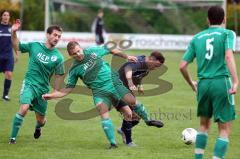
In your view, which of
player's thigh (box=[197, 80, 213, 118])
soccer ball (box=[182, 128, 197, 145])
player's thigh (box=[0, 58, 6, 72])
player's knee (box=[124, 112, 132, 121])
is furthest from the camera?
player's thigh (box=[0, 58, 6, 72])

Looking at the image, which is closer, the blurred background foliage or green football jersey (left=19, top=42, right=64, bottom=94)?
green football jersey (left=19, top=42, right=64, bottom=94)

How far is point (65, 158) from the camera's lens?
9.51 meters

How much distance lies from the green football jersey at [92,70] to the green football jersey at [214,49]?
2.49 metres

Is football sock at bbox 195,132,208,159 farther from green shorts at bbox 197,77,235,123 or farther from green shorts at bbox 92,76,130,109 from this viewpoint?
green shorts at bbox 92,76,130,109

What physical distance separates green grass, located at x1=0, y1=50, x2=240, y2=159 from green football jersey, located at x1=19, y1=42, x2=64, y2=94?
3.26 feet

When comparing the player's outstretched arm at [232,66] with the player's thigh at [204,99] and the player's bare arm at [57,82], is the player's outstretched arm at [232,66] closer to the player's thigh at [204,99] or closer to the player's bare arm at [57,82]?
the player's thigh at [204,99]

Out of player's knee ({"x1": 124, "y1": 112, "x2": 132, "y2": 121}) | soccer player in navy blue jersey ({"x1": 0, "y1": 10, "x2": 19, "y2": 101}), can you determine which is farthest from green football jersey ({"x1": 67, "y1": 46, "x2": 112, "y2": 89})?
soccer player in navy blue jersey ({"x1": 0, "y1": 10, "x2": 19, "y2": 101})

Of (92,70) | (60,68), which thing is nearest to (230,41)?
(92,70)

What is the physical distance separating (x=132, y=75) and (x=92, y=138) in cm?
130

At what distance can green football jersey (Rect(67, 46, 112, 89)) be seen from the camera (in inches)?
412

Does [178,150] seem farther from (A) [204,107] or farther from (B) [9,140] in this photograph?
(B) [9,140]

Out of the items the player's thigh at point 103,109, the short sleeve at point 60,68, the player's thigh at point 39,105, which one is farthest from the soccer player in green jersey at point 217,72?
the player's thigh at point 39,105

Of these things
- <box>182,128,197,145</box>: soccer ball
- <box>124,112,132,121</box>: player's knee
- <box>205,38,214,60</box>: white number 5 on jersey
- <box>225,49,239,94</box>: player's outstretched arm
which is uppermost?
<box>205,38,214,60</box>: white number 5 on jersey

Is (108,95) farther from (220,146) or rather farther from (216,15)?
(216,15)
